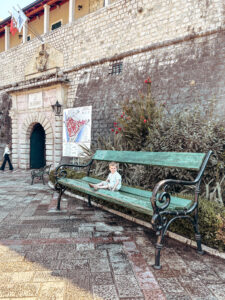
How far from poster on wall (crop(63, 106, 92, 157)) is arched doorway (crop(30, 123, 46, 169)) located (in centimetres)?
390

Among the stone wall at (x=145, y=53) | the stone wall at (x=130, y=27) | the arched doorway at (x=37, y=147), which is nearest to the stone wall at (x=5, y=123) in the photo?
the arched doorway at (x=37, y=147)

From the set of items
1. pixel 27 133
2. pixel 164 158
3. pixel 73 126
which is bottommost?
pixel 164 158

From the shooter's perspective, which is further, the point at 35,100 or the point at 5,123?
the point at 5,123

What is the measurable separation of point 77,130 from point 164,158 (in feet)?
17.0

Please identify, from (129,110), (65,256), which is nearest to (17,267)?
(65,256)

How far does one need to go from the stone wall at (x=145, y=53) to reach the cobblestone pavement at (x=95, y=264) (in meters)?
3.82

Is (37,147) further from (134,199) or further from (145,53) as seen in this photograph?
(134,199)

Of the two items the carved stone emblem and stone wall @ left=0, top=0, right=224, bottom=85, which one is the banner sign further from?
stone wall @ left=0, top=0, right=224, bottom=85

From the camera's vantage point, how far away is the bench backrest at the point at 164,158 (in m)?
2.84

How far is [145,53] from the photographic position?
776 centimetres

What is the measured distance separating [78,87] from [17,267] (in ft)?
27.6

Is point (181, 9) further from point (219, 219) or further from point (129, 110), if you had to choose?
point (219, 219)

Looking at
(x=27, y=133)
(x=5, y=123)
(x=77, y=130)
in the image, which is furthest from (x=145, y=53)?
(x=5, y=123)

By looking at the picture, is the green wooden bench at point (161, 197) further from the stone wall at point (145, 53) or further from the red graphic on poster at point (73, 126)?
the red graphic on poster at point (73, 126)
